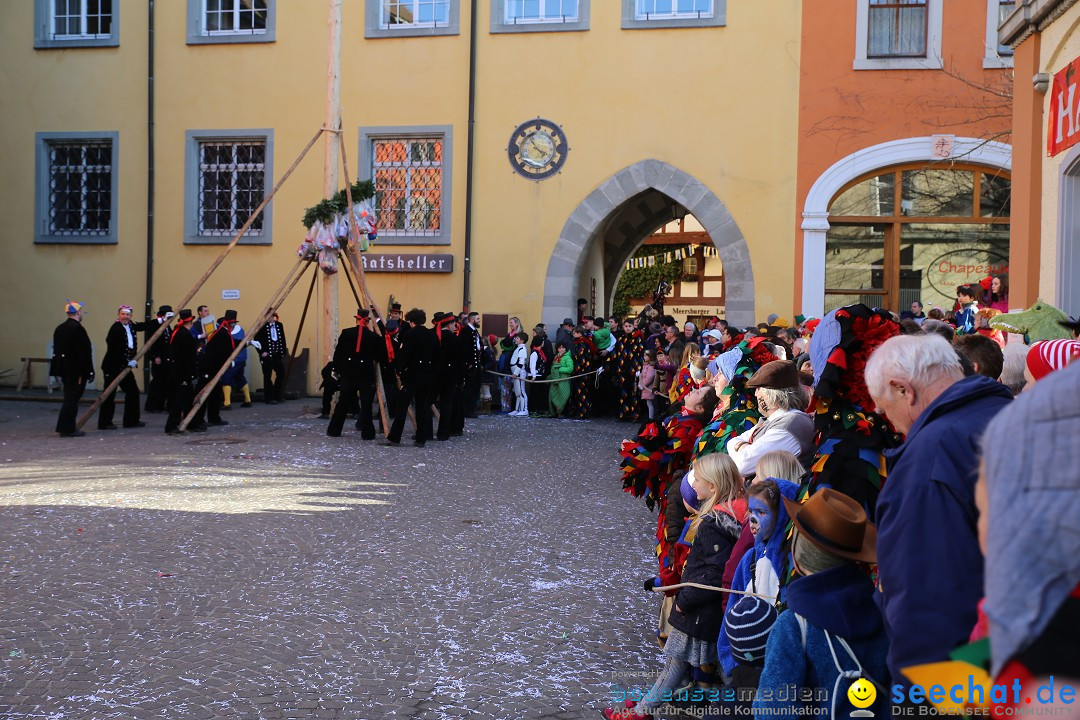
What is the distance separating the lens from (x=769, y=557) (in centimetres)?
401

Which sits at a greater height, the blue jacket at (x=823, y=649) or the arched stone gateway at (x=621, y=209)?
the arched stone gateway at (x=621, y=209)

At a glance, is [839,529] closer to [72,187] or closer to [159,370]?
[159,370]

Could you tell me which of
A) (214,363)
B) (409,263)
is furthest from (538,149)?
(214,363)

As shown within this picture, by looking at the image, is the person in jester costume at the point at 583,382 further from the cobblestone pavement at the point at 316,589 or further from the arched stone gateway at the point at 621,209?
the cobblestone pavement at the point at 316,589

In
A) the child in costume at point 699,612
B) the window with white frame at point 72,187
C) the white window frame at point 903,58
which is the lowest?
the child in costume at point 699,612

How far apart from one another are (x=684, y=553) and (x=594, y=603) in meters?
1.72

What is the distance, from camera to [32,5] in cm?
2303

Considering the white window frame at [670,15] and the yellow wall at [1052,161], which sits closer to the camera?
the yellow wall at [1052,161]

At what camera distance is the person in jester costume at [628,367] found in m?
19.0

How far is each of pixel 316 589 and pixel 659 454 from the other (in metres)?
2.16

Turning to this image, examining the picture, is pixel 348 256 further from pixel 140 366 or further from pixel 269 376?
pixel 140 366

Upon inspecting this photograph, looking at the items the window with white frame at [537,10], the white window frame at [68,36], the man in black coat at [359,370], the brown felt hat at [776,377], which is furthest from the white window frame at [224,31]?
the brown felt hat at [776,377]

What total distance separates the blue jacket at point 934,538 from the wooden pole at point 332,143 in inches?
574

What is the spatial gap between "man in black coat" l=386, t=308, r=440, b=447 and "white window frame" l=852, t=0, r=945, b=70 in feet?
32.7
